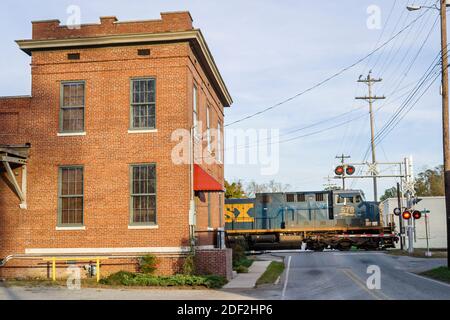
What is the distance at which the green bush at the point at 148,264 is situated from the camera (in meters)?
22.7

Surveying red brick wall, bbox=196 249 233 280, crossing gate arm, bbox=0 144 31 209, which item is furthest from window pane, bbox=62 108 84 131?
red brick wall, bbox=196 249 233 280

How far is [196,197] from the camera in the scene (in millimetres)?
25344

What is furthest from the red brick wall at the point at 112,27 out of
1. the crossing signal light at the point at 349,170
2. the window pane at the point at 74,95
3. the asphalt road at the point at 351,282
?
the crossing signal light at the point at 349,170

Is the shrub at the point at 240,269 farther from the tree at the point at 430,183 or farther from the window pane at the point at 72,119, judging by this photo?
the tree at the point at 430,183

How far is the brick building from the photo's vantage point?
23609 mm

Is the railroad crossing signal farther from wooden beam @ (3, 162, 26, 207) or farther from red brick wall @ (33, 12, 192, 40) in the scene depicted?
wooden beam @ (3, 162, 26, 207)

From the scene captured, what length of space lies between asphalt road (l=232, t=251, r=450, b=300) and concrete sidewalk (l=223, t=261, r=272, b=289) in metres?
1.03

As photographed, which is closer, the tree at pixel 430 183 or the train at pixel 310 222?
the train at pixel 310 222

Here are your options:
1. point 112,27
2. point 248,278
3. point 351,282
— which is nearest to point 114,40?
point 112,27

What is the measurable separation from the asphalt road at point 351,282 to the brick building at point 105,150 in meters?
3.53

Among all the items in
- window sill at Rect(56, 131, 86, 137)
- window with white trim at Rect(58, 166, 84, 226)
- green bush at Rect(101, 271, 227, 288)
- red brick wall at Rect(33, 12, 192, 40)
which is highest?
red brick wall at Rect(33, 12, 192, 40)

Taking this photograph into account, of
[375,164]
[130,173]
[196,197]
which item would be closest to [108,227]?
[130,173]
